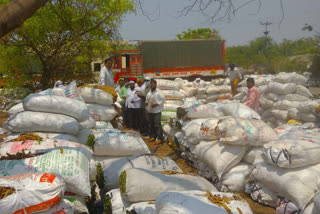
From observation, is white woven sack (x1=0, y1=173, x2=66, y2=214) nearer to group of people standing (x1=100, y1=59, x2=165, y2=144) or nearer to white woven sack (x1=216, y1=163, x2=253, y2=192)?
white woven sack (x1=216, y1=163, x2=253, y2=192)

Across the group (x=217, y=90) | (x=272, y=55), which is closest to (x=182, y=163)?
(x=217, y=90)

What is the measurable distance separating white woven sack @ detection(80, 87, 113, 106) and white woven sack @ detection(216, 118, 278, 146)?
6.87 feet

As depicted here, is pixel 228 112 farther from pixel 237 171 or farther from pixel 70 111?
pixel 70 111

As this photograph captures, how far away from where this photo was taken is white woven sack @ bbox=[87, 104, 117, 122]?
4712 mm

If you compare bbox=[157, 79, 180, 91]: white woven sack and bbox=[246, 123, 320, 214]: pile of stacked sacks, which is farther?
bbox=[157, 79, 180, 91]: white woven sack

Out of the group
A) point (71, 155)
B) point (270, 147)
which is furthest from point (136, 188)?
point (270, 147)

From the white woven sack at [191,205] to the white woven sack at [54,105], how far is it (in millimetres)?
1947

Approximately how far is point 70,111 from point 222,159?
1916 mm

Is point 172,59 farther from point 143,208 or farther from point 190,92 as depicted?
point 143,208

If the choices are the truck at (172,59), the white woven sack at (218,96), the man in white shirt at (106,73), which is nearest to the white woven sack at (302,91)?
the white woven sack at (218,96)

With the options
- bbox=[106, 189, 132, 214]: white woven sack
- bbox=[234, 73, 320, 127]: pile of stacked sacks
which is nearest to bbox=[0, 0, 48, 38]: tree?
bbox=[106, 189, 132, 214]: white woven sack

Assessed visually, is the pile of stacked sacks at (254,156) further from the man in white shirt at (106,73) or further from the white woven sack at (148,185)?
the man in white shirt at (106,73)

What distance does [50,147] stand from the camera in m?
2.74

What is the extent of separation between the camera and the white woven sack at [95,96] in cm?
469
